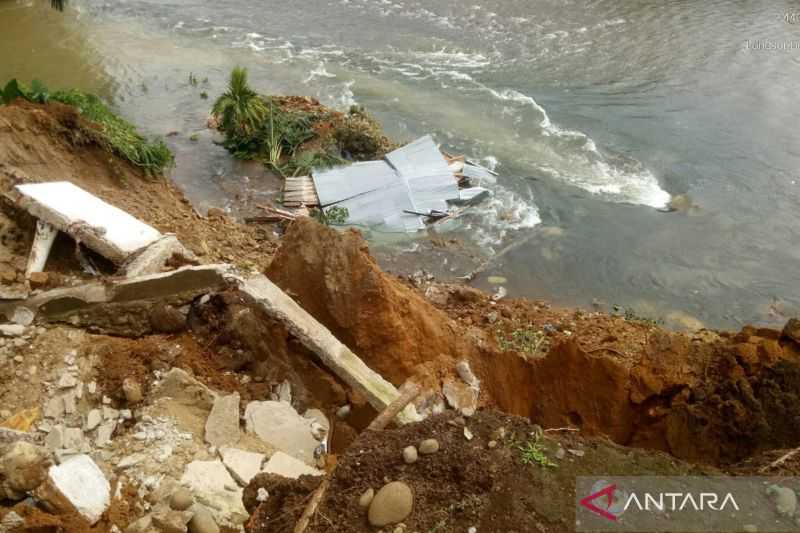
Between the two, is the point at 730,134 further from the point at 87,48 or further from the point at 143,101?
the point at 87,48

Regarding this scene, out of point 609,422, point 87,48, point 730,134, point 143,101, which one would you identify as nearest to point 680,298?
point 609,422

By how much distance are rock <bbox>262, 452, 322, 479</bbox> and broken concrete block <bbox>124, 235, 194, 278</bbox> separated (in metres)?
2.39

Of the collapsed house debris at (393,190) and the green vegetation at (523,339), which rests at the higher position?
the collapsed house debris at (393,190)

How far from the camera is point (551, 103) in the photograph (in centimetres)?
1456

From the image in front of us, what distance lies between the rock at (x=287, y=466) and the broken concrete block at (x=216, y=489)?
328mm

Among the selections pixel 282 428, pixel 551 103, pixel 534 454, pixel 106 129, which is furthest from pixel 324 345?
pixel 551 103

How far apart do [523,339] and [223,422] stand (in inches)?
182

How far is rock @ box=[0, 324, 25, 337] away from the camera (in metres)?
5.02

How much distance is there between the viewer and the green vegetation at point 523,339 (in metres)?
7.87

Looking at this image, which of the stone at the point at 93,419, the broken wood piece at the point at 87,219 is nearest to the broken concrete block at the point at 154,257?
the broken wood piece at the point at 87,219

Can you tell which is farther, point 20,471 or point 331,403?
point 331,403

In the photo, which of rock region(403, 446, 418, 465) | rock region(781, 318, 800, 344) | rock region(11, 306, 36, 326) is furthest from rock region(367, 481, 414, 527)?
rock region(781, 318, 800, 344)

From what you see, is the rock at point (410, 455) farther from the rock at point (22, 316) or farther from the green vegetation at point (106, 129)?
the green vegetation at point (106, 129)

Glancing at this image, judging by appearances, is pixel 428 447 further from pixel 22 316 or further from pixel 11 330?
pixel 22 316
